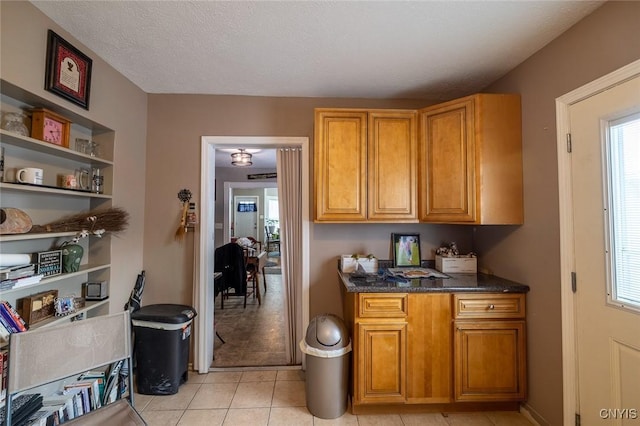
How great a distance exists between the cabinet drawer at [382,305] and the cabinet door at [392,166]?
2.15 ft

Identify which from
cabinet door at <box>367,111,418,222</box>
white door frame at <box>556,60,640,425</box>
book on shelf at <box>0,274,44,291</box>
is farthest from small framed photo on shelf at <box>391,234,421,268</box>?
book on shelf at <box>0,274,44,291</box>

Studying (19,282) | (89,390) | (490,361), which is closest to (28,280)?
(19,282)

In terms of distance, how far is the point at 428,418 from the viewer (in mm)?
1909

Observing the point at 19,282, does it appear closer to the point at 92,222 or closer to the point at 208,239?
the point at 92,222

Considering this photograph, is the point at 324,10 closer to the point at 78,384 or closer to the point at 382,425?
the point at 382,425

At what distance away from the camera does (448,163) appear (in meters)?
2.11

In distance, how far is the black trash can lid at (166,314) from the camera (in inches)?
82.4

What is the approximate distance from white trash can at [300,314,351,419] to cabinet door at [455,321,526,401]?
2.66 feet

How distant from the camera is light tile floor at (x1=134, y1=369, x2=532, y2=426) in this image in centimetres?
186

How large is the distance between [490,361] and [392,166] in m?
1.62

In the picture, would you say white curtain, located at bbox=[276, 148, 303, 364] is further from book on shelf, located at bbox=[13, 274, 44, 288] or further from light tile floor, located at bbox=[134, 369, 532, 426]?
book on shelf, located at bbox=[13, 274, 44, 288]

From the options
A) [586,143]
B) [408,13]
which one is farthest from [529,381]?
A: [408,13]

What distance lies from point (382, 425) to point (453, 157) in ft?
6.67

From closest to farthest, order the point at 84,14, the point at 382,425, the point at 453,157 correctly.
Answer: the point at 84,14 → the point at 382,425 → the point at 453,157
